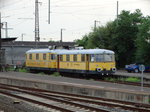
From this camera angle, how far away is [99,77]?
32188mm

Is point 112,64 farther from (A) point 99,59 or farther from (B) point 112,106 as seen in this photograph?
(B) point 112,106

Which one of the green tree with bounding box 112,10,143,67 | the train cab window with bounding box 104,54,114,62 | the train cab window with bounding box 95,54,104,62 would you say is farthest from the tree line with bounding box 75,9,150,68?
the train cab window with bounding box 95,54,104,62

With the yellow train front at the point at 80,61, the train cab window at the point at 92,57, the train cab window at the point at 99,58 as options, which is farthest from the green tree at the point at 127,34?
the train cab window at the point at 92,57

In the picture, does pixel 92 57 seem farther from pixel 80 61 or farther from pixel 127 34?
pixel 127 34

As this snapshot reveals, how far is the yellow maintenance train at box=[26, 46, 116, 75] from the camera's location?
30.5 meters

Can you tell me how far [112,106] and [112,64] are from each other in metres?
17.0

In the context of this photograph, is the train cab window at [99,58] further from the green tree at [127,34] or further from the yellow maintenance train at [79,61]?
the green tree at [127,34]

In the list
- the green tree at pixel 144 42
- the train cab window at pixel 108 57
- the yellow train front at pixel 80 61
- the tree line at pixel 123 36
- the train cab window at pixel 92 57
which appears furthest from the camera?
the tree line at pixel 123 36

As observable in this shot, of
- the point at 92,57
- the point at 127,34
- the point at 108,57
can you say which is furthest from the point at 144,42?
the point at 92,57

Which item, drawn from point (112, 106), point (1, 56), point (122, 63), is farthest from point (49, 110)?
point (122, 63)

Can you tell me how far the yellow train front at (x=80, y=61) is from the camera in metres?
30.5

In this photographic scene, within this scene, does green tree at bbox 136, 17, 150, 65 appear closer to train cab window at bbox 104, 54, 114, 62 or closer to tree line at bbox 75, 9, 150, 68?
tree line at bbox 75, 9, 150, 68

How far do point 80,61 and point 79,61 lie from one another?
14 cm

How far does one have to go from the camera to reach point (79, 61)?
31.7m
